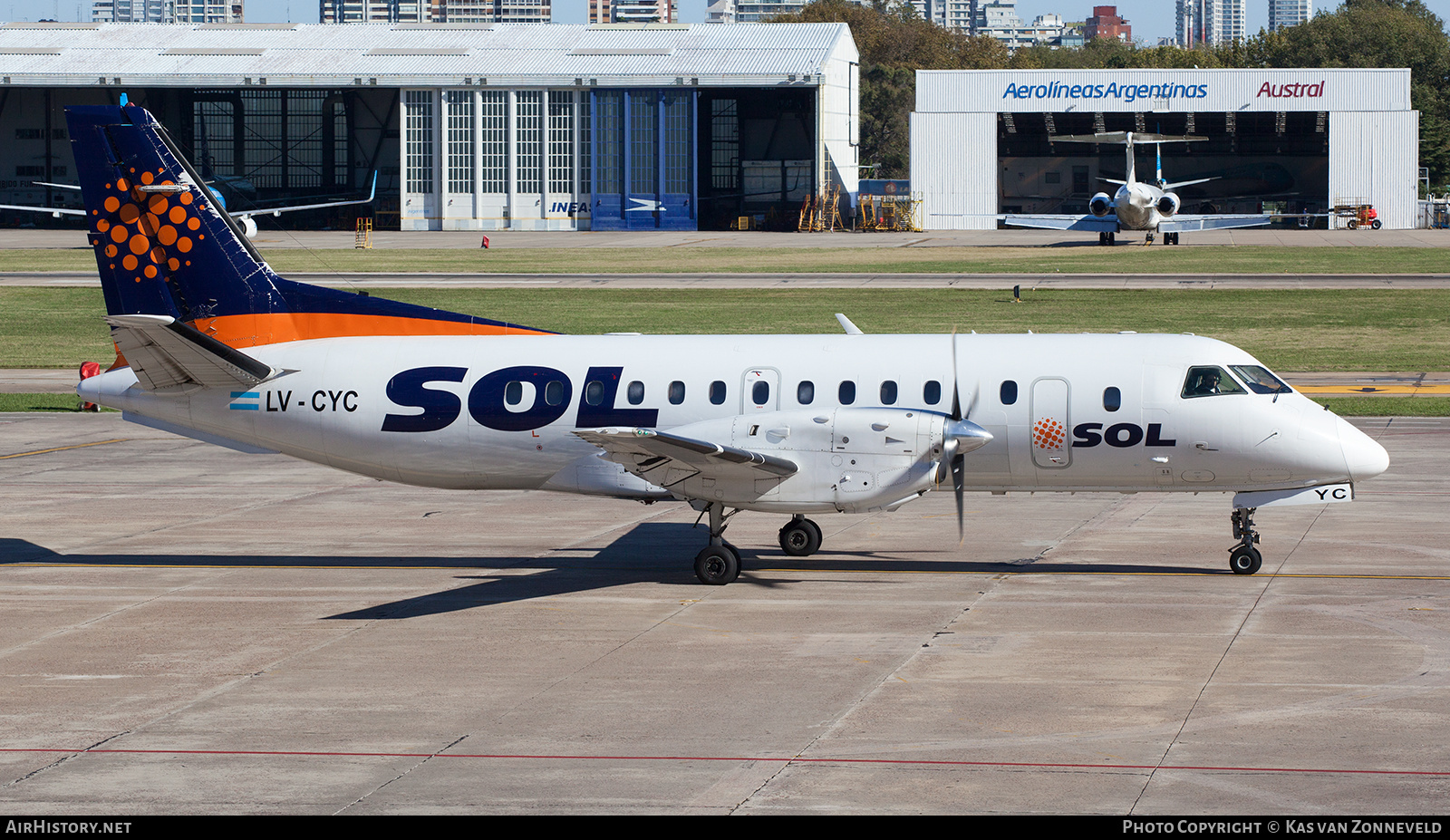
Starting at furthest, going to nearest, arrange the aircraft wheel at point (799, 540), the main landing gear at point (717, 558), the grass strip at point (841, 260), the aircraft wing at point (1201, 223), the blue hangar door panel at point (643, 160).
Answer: the blue hangar door panel at point (643, 160) → the aircraft wing at point (1201, 223) → the grass strip at point (841, 260) → the aircraft wheel at point (799, 540) → the main landing gear at point (717, 558)

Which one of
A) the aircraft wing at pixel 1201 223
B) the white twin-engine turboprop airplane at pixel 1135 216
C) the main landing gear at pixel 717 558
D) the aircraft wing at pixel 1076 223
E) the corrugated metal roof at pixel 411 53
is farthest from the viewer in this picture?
the corrugated metal roof at pixel 411 53

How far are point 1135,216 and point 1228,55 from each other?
308 feet

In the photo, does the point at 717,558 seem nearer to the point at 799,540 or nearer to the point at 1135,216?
the point at 799,540

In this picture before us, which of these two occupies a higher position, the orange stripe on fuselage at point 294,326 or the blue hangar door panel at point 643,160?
the blue hangar door panel at point 643,160

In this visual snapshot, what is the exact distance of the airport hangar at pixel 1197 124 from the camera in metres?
111

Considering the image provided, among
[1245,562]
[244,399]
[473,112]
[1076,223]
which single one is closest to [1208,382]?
[1245,562]

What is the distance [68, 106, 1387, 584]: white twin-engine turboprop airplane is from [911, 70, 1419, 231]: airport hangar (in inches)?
3738

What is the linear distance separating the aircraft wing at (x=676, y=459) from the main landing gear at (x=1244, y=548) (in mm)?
5917

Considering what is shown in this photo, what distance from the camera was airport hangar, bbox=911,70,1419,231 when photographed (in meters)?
111

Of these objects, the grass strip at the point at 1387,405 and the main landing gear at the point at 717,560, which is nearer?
the main landing gear at the point at 717,560

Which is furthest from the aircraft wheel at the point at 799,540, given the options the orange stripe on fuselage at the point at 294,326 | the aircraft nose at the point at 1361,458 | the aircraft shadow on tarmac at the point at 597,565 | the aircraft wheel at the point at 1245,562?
the aircraft nose at the point at 1361,458

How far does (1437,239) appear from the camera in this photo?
9419 cm

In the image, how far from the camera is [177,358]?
64.5 feet

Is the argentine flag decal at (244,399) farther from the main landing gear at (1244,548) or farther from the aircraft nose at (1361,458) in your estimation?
the aircraft nose at (1361,458)
